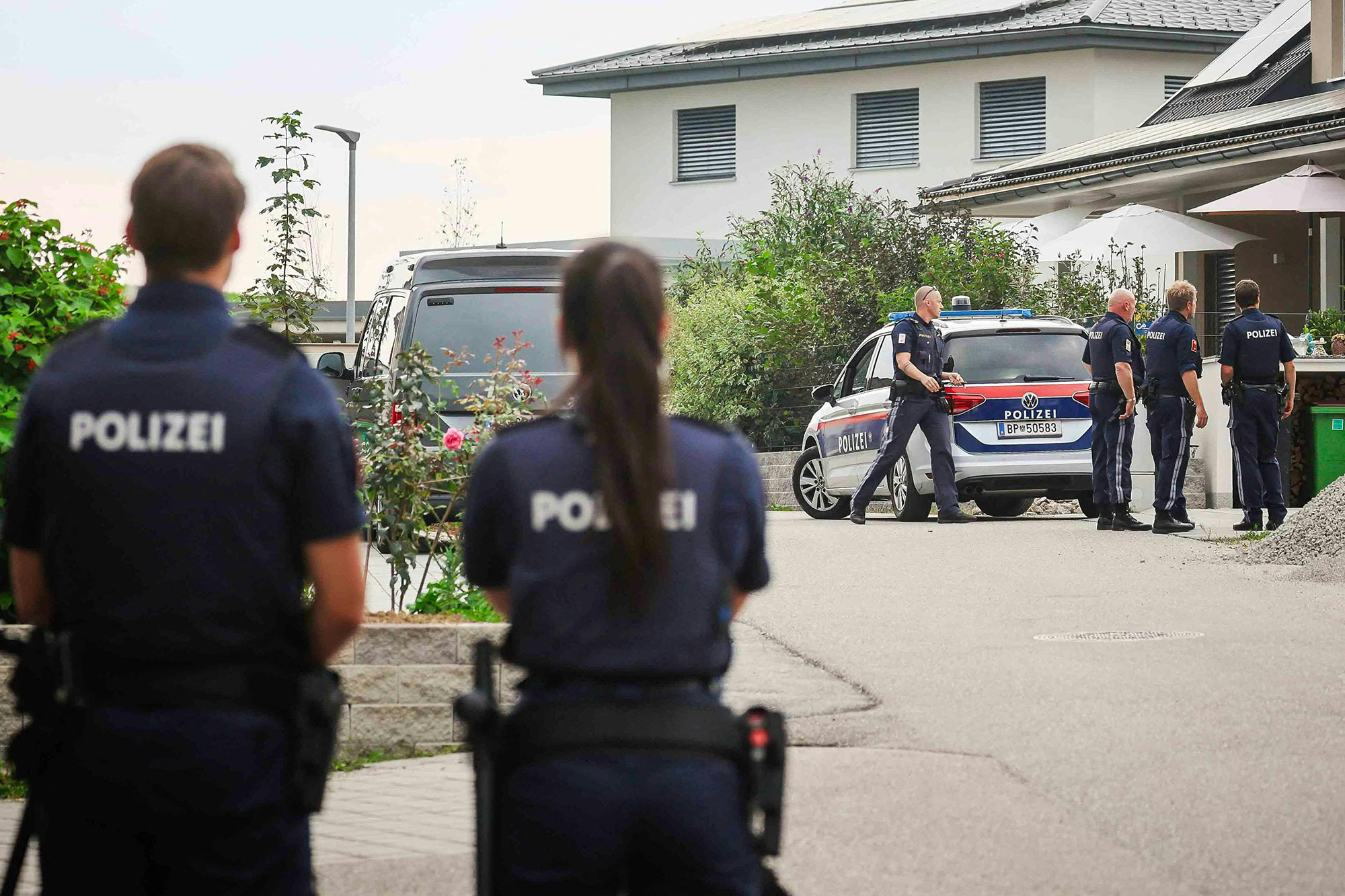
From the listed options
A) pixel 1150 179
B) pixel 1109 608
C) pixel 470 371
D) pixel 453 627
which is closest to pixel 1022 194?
pixel 1150 179

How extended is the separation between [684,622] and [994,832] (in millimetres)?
3163

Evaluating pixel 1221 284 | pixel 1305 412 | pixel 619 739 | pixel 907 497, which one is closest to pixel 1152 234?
pixel 1305 412

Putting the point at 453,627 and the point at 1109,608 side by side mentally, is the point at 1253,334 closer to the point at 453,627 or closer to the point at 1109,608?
the point at 1109,608

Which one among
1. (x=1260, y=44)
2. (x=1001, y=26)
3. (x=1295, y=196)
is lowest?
(x=1295, y=196)

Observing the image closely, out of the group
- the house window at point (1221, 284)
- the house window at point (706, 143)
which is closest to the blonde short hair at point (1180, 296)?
the house window at point (1221, 284)

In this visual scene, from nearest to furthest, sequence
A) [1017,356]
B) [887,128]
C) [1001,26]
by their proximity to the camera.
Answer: [1017,356] → [1001,26] → [887,128]

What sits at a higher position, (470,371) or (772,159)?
(772,159)

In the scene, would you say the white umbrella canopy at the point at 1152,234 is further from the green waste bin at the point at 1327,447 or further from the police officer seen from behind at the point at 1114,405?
the police officer seen from behind at the point at 1114,405

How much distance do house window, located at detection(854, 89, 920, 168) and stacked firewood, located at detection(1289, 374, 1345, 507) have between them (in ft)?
72.1

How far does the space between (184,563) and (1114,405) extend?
1402 cm

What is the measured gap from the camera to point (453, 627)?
7113 mm

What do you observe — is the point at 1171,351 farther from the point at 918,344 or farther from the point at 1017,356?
the point at 918,344

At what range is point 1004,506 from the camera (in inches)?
800

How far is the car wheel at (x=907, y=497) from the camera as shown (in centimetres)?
1788
